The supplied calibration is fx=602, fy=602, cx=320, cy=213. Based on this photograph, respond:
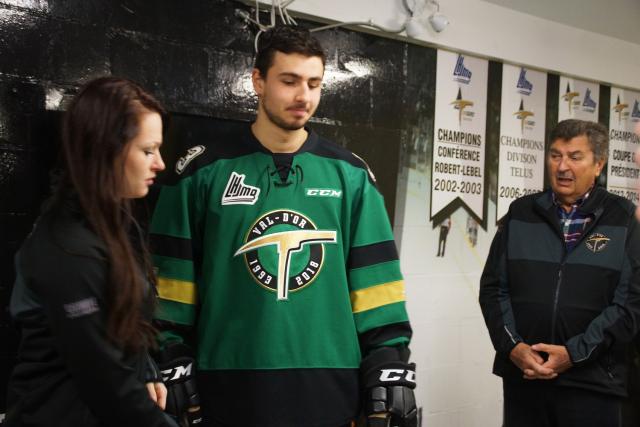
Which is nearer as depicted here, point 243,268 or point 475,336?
point 243,268

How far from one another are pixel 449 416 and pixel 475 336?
418 millimetres

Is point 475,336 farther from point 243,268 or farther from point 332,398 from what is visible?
point 243,268

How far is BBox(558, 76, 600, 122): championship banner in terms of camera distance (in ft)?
11.0

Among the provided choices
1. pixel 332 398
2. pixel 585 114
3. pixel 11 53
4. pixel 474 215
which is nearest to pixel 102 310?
pixel 332 398

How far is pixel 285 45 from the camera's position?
1.69 meters

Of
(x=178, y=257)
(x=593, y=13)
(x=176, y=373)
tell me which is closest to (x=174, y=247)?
(x=178, y=257)

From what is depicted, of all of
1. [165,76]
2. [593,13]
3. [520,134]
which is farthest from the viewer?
[593,13]

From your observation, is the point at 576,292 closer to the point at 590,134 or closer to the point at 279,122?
the point at 590,134

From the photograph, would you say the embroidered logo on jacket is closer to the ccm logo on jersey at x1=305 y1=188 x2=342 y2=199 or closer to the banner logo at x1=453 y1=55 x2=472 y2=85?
the ccm logo on jersey at x1=305 y1=188 x2=342 y2=199

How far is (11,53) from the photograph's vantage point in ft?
5.87

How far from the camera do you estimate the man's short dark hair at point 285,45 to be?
5.55 feet

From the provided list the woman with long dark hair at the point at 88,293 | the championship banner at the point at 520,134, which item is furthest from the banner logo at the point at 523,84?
the woman with long dark hair at the point at 88,293

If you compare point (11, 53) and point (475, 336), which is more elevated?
point (11, 53)

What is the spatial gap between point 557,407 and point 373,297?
0.87m
